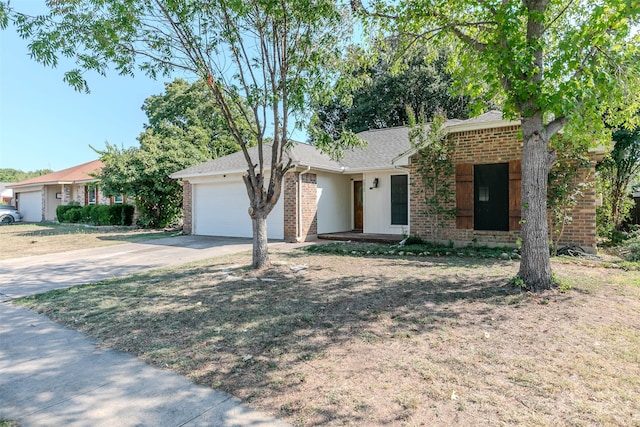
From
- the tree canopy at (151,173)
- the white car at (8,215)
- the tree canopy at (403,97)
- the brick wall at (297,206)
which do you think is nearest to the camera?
the brick wall at (297,206)

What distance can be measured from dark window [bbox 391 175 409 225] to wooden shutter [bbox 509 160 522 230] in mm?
3722

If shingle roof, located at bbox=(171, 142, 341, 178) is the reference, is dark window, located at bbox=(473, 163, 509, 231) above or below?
below

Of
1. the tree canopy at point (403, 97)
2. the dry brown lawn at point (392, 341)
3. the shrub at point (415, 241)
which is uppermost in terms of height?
the tree canopy at point (403, 97)

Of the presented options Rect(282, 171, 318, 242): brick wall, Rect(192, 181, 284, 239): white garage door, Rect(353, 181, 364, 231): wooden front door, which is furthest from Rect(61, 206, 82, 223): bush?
Rect(353, 181, 364, 231): wooden front door

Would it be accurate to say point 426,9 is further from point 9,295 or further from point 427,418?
point 9,295

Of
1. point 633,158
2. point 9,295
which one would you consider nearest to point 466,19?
point 633,158

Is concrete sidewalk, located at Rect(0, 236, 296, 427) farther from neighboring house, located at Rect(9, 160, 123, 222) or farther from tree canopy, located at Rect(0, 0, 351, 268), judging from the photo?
neighboring house, located at Rect(9, 160, 123, 222)

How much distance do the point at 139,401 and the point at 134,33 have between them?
6268mm

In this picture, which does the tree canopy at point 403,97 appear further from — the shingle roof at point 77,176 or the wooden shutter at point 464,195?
the shingle roof at point 77,176

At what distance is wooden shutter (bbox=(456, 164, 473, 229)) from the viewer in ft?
31.9

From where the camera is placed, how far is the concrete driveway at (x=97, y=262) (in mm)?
6994

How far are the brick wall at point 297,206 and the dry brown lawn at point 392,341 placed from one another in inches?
224

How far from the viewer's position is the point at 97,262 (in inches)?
365

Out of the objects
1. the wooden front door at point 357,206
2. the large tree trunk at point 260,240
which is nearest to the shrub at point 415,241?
the wooden front door at point 357,206
